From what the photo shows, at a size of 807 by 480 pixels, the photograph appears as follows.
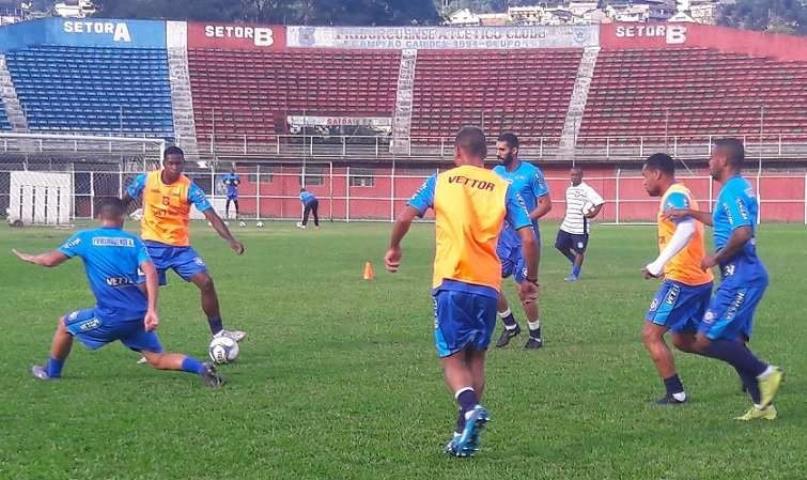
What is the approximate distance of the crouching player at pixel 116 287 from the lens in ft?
29.8

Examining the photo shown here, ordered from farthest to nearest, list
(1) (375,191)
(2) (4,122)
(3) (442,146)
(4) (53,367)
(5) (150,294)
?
(2) (4,122), (3) (442,146), (1) (375,191), (4) (53,367), (5) (150,294)

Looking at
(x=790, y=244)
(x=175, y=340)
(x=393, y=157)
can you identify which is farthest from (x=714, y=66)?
(x=175, y=340)

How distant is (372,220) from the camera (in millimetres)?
50219

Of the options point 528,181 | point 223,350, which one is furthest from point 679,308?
point 223,350

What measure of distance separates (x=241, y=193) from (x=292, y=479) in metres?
45.7

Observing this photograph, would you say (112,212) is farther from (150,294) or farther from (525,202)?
(525,202)

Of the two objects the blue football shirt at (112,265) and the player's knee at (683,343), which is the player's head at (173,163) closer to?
the blue football shirt at (112,265)

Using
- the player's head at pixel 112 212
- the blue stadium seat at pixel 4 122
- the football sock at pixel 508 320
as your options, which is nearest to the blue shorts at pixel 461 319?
the player's head at pixel 112 212

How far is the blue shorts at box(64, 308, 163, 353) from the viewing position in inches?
360

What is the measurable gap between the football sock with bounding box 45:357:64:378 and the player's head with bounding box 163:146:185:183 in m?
2.61

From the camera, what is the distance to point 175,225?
38.1ft

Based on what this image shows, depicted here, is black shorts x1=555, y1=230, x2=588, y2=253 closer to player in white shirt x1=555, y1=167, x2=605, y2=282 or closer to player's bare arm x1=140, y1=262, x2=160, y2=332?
player in white shirt x1=555, y1=167, x2=605, y2=282

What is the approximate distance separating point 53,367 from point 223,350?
1.51m

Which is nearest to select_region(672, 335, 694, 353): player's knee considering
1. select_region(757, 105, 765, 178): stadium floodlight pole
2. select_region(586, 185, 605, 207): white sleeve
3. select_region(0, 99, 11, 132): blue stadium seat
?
select_region(586, 185, 605, 207): white sleeve
